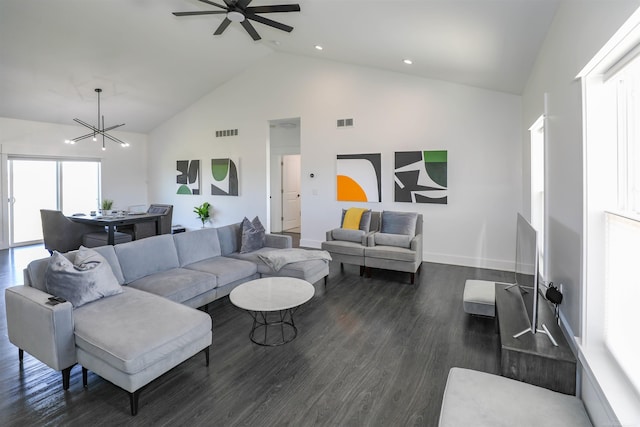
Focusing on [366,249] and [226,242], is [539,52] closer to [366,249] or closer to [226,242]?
[366,249]

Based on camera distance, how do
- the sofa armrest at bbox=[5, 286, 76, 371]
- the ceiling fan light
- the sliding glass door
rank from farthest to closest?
the sliding glass door < the ceiling fan light < the sofa armrest at bbox=[5, 286, 76, 371]

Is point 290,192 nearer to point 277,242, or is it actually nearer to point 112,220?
point 112,220

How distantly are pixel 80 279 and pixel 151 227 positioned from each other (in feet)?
14.7

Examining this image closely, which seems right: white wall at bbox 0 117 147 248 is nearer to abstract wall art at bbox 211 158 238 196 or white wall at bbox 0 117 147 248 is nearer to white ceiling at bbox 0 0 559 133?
white ceiling at bbox 0 0 559 133

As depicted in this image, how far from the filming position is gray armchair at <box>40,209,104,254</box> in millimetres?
6098

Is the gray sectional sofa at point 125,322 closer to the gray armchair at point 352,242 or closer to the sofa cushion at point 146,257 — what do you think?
the sofa cushion at point 146,257

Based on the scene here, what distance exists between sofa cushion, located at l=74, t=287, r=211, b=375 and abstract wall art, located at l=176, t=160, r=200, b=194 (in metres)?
6.54

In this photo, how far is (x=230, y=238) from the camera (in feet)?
15.6

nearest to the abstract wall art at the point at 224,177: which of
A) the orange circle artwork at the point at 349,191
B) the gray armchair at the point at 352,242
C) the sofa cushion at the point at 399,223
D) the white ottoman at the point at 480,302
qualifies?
the orange circle artwork at the point at 349,191

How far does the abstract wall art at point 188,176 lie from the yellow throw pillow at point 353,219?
4.81 metres

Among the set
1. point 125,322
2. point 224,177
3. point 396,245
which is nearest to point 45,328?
point 125,322

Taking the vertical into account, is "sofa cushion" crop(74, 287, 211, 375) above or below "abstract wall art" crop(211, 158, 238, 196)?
below

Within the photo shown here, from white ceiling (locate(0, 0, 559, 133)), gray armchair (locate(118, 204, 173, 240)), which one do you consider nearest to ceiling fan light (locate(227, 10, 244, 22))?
white ceiling (locate(0, 0, 559, 133))

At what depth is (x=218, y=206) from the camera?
8.70m
